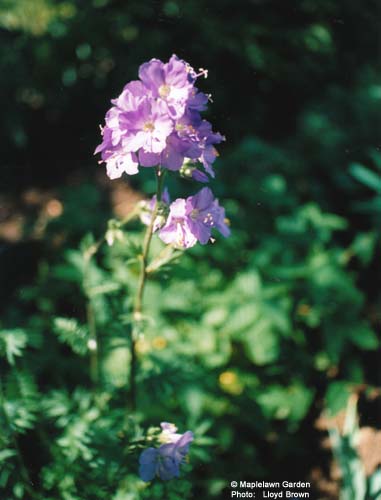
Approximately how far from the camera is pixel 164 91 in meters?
1.22

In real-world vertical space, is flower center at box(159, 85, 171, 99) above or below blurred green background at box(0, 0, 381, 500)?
above

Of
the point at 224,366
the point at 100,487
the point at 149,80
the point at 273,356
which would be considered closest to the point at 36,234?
the point at 224,366

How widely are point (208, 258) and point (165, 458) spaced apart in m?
1.45

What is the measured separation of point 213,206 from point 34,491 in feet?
3.59

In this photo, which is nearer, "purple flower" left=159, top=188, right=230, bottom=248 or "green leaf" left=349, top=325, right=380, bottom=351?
"purple flower" left=159, top=188, right=230, bottom=248

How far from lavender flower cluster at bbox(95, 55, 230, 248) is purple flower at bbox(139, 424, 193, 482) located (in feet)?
1.73

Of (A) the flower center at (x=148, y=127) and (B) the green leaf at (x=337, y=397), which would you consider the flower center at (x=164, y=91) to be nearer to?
(A) the flower center at (x=148, y=127)

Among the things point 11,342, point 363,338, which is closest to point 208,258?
point 363,338

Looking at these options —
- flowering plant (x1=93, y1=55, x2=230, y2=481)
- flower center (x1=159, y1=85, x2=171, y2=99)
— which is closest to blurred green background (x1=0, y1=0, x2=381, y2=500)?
flowering plant (x1=93, y1=55, x2=230, y2=481)

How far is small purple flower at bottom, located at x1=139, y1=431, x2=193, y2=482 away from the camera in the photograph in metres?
1.39

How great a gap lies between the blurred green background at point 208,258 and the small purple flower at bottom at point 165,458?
7.3 inches

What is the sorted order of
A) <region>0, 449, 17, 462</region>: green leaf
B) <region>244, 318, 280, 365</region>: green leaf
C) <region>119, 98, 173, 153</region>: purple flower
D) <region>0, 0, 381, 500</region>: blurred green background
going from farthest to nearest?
<region>244, 318, 280, 365</region>: green leaf < <region>0, 0, 381, 500</region>: blurred green background < <region>0, 449, 17, 462</region>: green leaf < <region>119, 98, 173, 153</region>: purple flower

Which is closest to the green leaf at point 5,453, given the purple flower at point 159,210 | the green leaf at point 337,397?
the purple flower at point 159,210

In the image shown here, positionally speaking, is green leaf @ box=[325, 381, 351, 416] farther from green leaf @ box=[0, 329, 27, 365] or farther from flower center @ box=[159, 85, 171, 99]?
flower center @ box=[159, 85, 171, 99]
